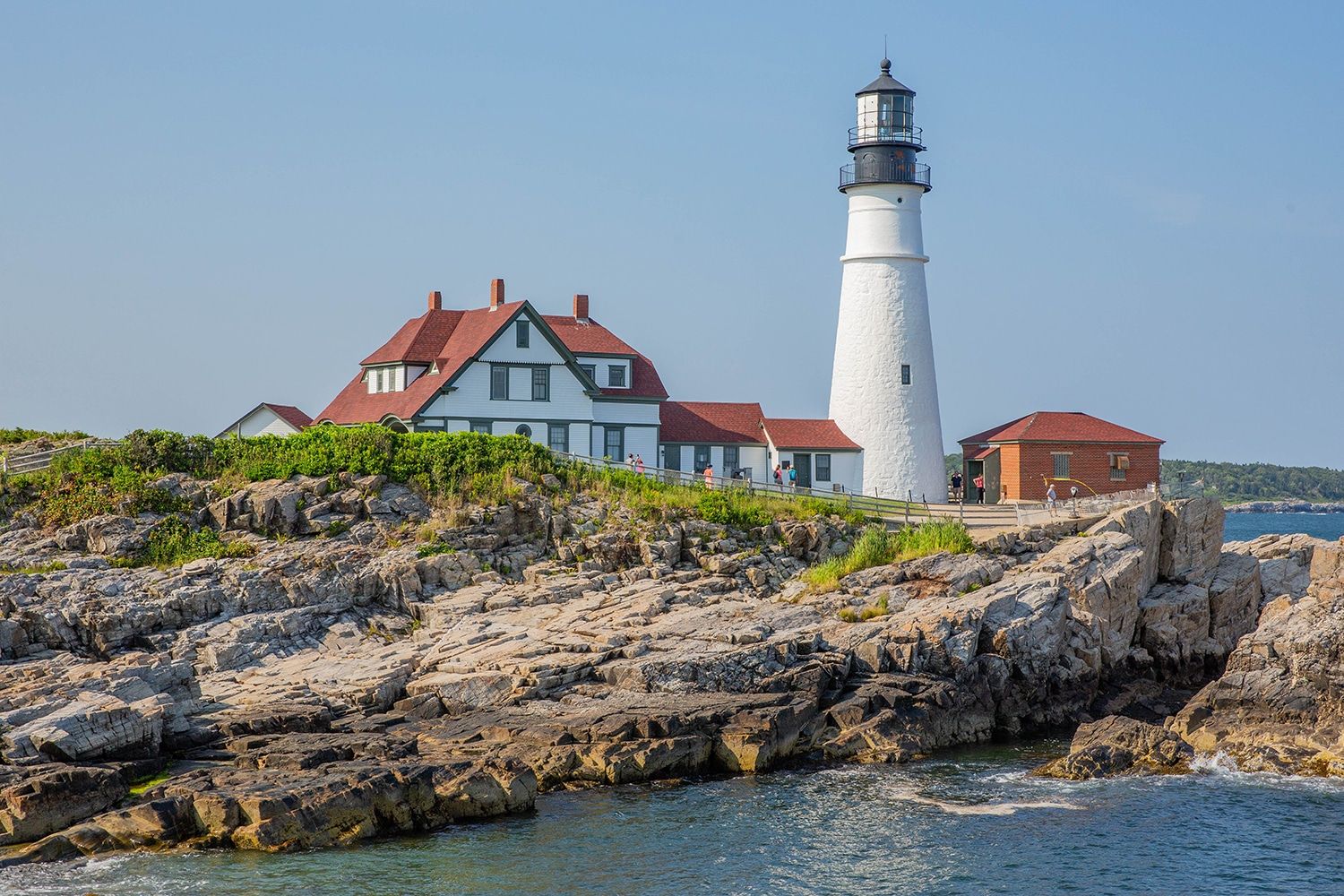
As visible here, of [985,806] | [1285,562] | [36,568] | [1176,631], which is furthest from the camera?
[1285,562]

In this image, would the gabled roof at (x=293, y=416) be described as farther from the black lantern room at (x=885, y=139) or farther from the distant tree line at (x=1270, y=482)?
the distant tree line at (x=1270, y=482)

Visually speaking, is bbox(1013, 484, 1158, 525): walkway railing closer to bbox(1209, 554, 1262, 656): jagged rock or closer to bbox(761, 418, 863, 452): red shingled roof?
bbox(1209, 554, 1262, 656): jagged rock

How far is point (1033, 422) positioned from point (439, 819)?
1084 inches

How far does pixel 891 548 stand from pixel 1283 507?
126 meters

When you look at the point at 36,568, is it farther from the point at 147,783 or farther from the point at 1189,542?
the point at 1189,542

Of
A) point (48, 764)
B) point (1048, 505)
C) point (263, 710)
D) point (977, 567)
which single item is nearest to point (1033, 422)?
point (1048, 505)

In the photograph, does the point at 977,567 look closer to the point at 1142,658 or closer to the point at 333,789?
the point at 1142,658

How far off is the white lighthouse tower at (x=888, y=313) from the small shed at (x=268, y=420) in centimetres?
1678

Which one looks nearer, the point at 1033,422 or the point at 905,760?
the point at 905,760

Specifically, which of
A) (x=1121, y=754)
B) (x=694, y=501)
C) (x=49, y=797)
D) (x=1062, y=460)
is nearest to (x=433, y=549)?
(x=694, y=501)

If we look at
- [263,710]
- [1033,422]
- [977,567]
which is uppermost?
[1033,422]

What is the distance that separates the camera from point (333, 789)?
21.0m

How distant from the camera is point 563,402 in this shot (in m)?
42.6

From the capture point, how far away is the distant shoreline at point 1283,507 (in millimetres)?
147000
